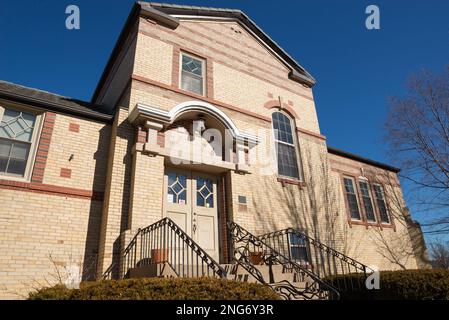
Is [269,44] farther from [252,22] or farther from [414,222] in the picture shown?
[414,222]

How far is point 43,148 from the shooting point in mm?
6758

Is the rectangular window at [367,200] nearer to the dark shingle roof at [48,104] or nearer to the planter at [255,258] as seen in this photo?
the planter at [255,258]

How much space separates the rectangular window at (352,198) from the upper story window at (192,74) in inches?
332

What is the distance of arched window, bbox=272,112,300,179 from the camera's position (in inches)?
416

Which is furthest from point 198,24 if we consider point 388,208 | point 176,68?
point 388,208

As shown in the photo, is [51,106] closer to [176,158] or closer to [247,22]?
[176,158]

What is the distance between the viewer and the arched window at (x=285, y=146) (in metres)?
10.6

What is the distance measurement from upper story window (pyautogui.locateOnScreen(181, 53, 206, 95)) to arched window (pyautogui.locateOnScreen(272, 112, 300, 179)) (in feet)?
10.9

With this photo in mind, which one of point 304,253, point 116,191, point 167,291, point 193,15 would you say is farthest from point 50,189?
point 193,15

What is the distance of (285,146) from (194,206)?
4.89m

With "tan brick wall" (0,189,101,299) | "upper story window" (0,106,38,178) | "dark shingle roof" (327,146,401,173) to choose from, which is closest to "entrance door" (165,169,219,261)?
"tan brick wall" (0,189,101,299)

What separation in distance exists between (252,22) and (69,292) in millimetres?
12629

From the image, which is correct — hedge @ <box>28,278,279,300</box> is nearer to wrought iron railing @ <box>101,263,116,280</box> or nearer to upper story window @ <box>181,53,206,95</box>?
wrought iron railing @ <box>101,263,116,280</box>

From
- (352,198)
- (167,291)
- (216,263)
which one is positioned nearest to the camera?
(167,291)
